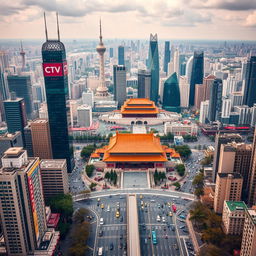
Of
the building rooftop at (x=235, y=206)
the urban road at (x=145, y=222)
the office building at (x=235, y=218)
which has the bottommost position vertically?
the urban road at (x=145, y=222)

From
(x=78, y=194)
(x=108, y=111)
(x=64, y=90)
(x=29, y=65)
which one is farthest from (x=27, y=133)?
(x=29, y=65)

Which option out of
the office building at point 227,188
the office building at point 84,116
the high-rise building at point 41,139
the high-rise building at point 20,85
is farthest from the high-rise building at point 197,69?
the office building at point 227,188

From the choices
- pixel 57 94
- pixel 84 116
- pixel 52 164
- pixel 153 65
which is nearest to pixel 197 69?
pixel 153 65

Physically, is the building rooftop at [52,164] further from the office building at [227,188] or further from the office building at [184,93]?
the office building at [184,93]

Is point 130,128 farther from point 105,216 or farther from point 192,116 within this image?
point 105,216

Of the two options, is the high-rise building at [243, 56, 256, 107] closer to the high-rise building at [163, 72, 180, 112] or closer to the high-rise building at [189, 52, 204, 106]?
the high-rise building at [189, 52, 204, 106]

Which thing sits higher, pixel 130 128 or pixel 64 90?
pixel 64 90
